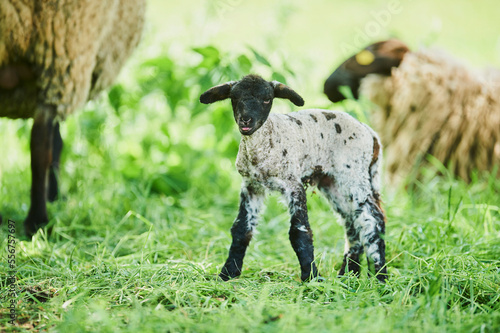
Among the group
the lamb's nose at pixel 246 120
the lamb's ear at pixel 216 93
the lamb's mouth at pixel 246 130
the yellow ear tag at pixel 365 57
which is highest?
the yellow ear tag at pixel 365 57

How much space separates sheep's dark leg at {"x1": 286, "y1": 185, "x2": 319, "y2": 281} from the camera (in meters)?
2.52

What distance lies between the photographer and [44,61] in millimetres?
3486

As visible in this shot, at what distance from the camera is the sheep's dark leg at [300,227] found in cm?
252

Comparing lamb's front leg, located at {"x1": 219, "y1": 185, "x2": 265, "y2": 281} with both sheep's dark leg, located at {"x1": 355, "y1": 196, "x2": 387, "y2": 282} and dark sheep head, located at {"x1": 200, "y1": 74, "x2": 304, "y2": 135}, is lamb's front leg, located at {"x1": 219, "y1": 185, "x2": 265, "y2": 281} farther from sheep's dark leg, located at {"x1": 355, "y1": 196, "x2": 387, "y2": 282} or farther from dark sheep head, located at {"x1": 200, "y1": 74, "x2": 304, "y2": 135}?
sheep's dark leg, located at {"x1": 355, "y1": 196, "x2": 387, "y2": 282}

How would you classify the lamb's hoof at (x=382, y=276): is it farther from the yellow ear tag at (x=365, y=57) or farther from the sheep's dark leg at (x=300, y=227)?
the yellow ear tag at (x=365, y=57)

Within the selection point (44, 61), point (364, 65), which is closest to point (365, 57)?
point (364, 65)

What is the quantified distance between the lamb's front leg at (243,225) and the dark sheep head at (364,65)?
6.13ft

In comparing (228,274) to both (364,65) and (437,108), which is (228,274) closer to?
(364,65)

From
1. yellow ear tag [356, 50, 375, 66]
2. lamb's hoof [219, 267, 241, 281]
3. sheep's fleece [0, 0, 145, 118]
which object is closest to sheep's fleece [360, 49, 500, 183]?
yellow ear tag [356, 50, 375, 66]

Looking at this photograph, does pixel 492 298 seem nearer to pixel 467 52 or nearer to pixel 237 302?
pixel 237 302

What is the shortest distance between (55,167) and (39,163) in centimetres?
97

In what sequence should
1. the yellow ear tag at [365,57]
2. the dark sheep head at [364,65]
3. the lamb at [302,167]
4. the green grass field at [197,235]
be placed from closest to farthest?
the green grass field at [197,235] < the lamb at [302,167] < the dark sheep head at [364,65] < the yellow ear tag at [365,57]

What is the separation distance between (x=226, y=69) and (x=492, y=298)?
2.53 metres

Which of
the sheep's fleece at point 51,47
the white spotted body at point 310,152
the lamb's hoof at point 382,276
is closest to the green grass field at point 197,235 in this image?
the lamb's hoof at point 382,276
